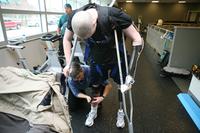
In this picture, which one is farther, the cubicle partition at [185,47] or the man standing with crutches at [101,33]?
the cubicle partition at [185,47]

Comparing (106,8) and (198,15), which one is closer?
(106,8)

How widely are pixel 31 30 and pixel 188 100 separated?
3.64m

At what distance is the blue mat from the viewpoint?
6.88 feet

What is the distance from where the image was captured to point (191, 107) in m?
2.33

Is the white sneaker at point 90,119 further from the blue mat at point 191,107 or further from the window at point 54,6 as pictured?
the window at point 54,6

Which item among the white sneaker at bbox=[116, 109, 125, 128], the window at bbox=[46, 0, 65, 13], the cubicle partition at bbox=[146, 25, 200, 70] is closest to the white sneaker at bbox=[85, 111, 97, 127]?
the white sneaker at bbox=[116, 109, 125, 128]

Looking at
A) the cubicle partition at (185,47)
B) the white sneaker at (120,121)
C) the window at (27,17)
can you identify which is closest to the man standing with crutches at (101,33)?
the white sneaker at (120,121)

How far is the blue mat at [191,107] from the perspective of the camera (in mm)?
2098

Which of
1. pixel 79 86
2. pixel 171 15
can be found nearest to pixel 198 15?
pixel 171 15

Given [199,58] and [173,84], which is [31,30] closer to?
[173,84]

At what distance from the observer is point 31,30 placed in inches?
156

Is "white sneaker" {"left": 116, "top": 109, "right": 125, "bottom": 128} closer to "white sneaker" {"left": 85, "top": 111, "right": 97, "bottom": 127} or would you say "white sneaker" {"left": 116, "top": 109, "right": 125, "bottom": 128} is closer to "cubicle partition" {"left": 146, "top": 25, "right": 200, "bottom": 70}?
"white sneaker" {"left": 85, "top": 111, "right": 97, "bottom": 127}

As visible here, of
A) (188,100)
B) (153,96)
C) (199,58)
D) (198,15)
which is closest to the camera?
(188,100)

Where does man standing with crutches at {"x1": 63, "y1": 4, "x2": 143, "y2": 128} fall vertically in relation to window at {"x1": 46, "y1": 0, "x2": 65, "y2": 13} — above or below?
below
